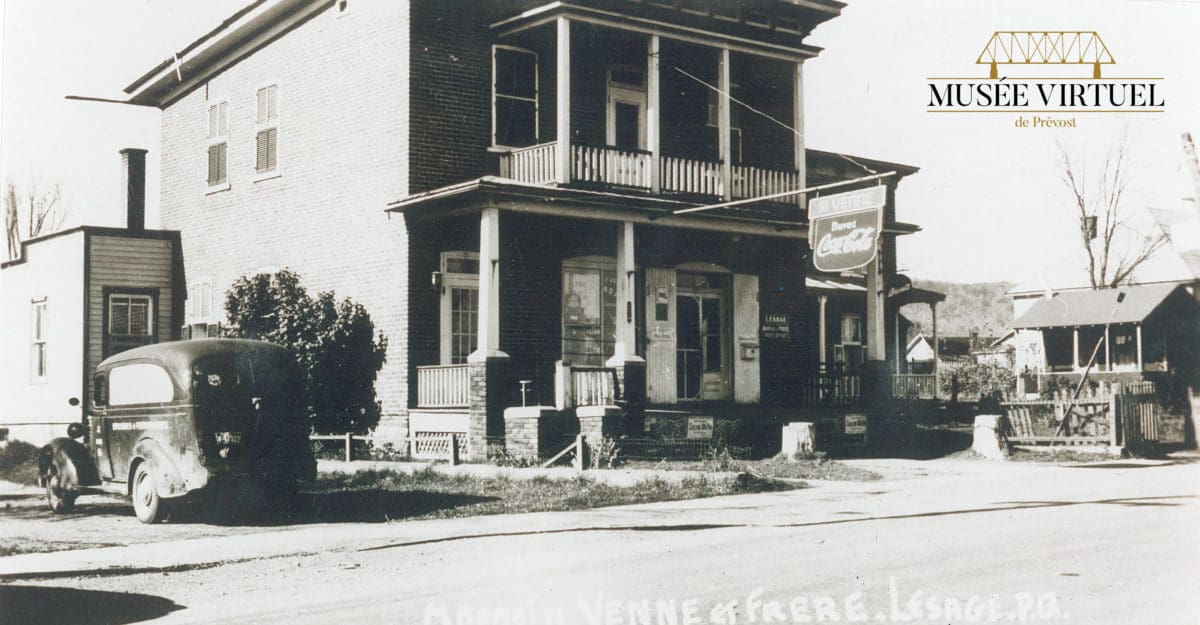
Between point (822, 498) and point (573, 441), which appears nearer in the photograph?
point (822, 498)

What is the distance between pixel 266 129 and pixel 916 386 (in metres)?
14.4

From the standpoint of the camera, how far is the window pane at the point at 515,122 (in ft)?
65.5

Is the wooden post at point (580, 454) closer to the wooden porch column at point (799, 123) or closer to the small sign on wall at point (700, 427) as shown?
the small sign on wall at point (700, 427)

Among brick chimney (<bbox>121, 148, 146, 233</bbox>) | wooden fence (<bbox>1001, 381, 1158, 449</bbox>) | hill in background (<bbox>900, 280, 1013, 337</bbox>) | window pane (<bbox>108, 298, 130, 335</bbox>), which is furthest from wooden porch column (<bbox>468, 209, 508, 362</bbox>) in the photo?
hill in background (<bbox>900, 280, 1013, 337</bbox>)

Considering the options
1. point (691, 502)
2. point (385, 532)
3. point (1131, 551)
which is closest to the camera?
point (1131, 551)

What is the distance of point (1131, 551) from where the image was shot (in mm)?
9172

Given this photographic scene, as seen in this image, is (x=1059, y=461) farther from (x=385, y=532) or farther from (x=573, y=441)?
(x=385, y=532)

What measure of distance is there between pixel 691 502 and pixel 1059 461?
847 centimetres

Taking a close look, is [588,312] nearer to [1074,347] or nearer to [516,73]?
[516,73]

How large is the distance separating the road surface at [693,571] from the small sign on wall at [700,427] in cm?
546

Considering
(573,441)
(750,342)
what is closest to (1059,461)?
(750,342)

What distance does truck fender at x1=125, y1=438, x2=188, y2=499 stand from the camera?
1193cm

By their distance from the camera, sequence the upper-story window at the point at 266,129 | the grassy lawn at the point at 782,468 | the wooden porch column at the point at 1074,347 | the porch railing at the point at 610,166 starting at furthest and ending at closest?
the wooden porch column at the point at 1074,347 → the upper-story window at the point at 266,129 → the porch railing at the point at 610,166 → the grassy lawn at the point at 782,468

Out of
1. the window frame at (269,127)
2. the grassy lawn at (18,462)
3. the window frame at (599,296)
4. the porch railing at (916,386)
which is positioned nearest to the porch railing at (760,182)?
the window frame at (599,296)
